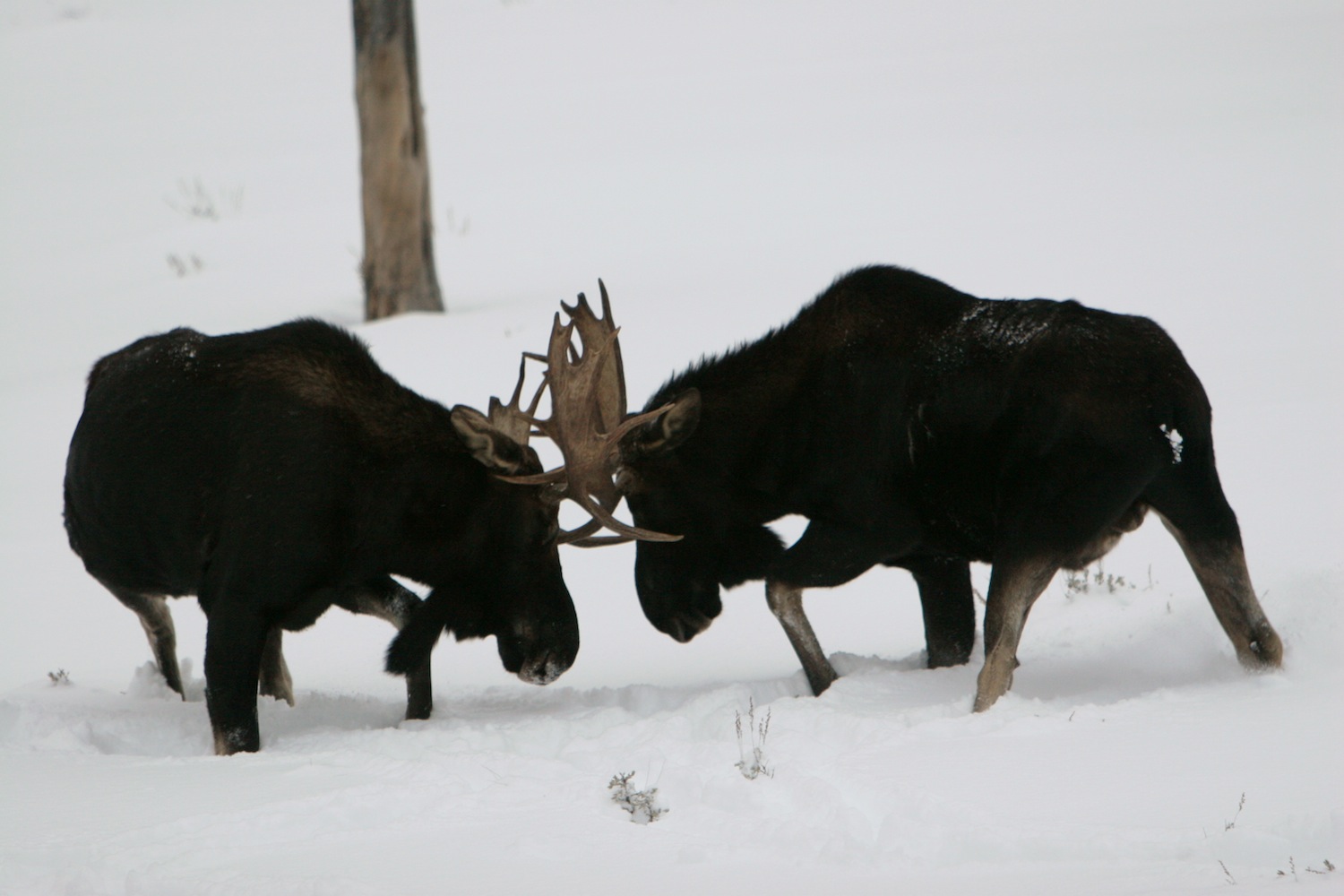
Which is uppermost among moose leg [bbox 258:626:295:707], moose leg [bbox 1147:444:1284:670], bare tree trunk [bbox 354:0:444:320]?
bare tree trunk [bbox 354:0:444:320]

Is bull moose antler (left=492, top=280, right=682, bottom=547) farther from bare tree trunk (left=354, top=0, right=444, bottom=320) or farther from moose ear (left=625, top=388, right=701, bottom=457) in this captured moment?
bare tree trunk (left=354, top=0, right=444, bottom=320)

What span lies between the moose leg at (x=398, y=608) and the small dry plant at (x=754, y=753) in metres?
1.70

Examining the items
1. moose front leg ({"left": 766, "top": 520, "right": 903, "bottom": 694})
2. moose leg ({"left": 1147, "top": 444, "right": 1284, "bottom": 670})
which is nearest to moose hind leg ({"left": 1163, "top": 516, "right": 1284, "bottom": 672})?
moose leg ({"left": 1147, "top": 444, "right": 1284, "bottom": 670})

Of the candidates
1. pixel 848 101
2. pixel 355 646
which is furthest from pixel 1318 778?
pixel 848 101

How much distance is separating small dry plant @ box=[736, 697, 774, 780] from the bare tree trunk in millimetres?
10672

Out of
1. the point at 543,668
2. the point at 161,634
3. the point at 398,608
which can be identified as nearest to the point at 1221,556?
the point at 543,668

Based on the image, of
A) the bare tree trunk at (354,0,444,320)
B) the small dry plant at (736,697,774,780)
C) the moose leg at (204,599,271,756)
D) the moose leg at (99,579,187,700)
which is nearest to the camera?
the small dry plant at (736,697,774,780)

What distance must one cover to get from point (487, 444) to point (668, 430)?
95 cm

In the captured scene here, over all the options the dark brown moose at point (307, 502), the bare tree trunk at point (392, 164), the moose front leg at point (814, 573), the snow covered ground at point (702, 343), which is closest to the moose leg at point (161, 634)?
the snow covered ground at point (702, 343)

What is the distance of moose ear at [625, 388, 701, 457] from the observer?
695cm

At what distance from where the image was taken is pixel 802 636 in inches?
277

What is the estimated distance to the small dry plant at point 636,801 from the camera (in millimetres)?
4910

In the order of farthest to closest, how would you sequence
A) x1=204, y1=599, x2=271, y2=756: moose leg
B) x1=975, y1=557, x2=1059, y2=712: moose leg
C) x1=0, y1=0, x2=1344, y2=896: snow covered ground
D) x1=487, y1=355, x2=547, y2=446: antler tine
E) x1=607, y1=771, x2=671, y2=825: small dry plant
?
1. x1=487, y1=355, x2=547, y2=446: antler tine
2. x1=204, y1=599, x2=271, y2=756: moose leg
3. x1=975, y1=557, x2=1059, y2=712: moose leg
4. x1=607, y1=771, x2=671, y2=825: small dry plant
5. x1=0, y1=0, x2=1344, y2=896: snow covered ground

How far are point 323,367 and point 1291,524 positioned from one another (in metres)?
5.73
